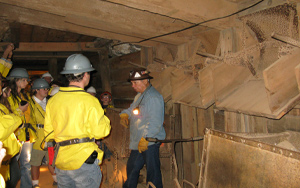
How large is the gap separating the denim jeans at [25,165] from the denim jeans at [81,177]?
2318mm

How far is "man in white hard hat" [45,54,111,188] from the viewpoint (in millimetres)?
2627

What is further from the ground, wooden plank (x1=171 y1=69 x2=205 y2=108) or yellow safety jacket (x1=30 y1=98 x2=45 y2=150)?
wooden plank (x1=171 y1=69 x2=205 y2=108)

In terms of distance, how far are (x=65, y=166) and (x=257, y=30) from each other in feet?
8.64

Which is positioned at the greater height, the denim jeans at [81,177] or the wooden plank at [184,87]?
the wooden plank at [184,87]

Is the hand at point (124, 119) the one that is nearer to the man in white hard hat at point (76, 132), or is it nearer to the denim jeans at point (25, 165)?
the man in white hard hat at point (76, 132)

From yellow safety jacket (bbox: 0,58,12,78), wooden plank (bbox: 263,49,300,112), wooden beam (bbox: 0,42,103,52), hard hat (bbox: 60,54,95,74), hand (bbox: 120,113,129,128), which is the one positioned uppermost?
wooden beam (bbox: 0,42,103,52)

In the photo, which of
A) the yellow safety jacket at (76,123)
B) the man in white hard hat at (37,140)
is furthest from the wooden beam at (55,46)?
the yellow safety jacket at (76,123)

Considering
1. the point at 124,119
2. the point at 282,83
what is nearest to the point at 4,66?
the point at 124,119

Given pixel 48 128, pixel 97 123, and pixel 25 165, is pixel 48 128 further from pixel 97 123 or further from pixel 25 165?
pixel 25 165

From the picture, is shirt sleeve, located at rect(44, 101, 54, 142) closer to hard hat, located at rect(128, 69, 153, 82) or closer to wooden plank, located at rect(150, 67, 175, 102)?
hard hat, located at rect(128, 69, 153, 82)

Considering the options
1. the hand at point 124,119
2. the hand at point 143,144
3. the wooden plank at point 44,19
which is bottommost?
the hand at point 143,144

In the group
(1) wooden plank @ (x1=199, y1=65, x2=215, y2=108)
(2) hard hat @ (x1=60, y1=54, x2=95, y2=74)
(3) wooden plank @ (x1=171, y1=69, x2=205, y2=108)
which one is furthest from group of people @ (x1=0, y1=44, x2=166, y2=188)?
(1) wooden plank @ (x1=199, y1=65, x2=215, y2=108)

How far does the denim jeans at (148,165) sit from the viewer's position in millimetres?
3791

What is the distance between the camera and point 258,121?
282cm
